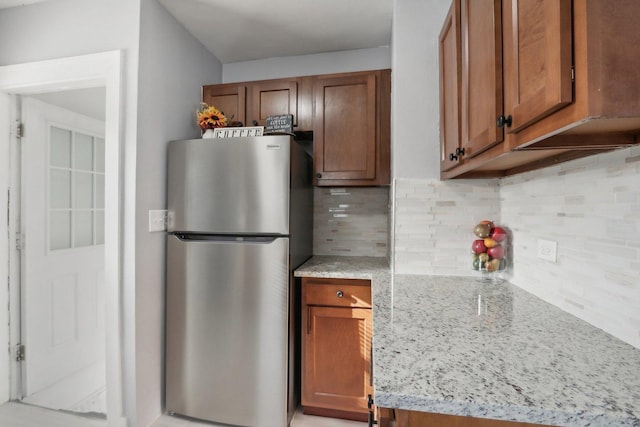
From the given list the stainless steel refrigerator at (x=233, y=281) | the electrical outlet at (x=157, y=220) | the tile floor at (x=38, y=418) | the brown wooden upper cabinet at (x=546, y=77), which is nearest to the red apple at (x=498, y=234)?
the brown wooden upper cabinet at (x=546, y=77)

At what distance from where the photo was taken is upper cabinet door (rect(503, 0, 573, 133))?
60 centimetres

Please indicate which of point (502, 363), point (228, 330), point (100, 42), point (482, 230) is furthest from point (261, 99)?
point (502, 363)

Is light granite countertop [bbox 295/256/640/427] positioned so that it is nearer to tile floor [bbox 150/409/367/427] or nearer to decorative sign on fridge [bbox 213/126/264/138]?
tile floor [bbox 150/409/367/427]

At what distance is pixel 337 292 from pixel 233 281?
59 cm

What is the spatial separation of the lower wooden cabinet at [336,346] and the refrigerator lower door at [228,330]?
0.17m

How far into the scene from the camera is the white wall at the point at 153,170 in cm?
166

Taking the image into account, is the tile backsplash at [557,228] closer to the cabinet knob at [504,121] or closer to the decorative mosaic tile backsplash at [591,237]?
the decorative mosaic tile backsplash at [591,237]

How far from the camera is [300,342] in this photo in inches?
74.0

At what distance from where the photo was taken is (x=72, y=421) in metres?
1.82

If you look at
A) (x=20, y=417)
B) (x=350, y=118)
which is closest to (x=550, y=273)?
(x=350, y=118)

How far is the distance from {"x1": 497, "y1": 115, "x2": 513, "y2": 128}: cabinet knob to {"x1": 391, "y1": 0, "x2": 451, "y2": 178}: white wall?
2.75ft

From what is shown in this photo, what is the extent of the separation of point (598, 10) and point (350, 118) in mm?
1544

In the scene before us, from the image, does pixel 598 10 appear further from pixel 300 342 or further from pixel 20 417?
pixel 20 417

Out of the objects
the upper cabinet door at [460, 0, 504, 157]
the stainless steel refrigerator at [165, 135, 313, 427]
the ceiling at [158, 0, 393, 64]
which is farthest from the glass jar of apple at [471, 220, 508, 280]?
the ceiling at [158, 0, 393, 64]
